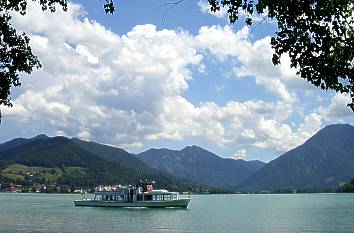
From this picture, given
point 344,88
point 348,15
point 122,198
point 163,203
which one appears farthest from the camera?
A: point 122,198

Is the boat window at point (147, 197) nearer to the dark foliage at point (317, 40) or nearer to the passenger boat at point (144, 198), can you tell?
the passenger boat at point (144, 198)

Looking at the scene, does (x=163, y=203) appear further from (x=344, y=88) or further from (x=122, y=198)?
(x=344, y=88)

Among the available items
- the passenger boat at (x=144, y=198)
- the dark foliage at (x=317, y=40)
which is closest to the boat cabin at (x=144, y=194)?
the passenger boat at (x=144, y=198)

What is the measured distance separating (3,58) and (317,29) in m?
9.89

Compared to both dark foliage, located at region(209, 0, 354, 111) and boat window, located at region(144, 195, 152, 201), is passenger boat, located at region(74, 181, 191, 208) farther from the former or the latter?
dark foliage, located at region(209, 0, 354, 111)

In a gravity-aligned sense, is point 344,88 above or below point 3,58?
below

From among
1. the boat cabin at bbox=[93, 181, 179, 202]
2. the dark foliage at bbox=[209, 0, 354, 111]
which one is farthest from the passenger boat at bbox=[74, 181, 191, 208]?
the dark foliage at bbox=[209, 0, 354, 111]

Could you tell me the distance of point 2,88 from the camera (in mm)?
16359

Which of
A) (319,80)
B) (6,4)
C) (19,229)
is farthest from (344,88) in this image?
(19,229)

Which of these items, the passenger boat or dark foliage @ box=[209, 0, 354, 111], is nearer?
dark foliage @ box=[209, 0, 354, 111]

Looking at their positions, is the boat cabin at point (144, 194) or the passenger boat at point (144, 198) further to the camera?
the boat cabin at point (144, 194)

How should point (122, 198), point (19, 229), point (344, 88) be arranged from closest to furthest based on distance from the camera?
1. point (344, 88)
2. point (19, 229)
3. point (122, 198)

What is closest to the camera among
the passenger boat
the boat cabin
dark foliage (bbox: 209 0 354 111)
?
dark foliage (bbox: 209 0 354 111)

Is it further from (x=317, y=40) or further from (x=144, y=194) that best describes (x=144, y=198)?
(x=317, y=40)
